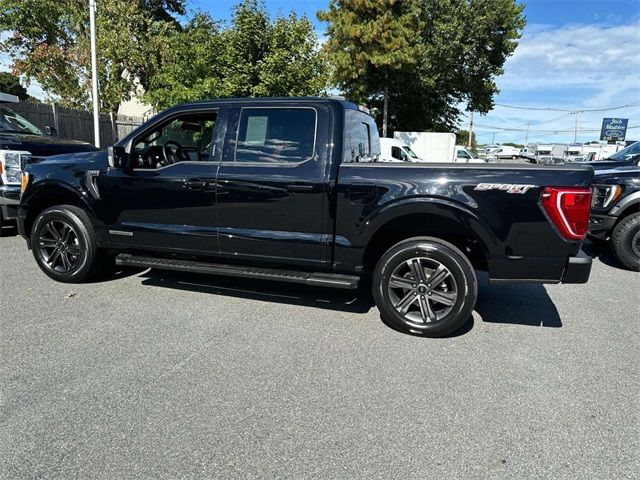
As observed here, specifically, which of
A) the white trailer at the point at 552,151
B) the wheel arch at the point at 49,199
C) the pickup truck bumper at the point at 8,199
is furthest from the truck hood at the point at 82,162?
the white trailer at the point at 552,151

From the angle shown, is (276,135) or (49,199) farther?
(49,199)

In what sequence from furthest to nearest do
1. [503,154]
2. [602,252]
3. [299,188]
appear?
1. [503,154]
2. [602,252]
3. [299,188]

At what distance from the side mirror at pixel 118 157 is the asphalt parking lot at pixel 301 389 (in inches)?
52.4

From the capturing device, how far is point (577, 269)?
3.50m

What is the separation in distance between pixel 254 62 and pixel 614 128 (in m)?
63.5

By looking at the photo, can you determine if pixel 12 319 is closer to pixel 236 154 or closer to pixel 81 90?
pixel 236 154

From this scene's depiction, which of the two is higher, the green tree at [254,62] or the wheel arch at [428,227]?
the green tree at [254,62]

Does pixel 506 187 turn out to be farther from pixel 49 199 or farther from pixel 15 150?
pixel 15 150

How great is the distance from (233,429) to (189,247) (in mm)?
2301

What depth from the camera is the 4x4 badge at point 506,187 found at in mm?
3477

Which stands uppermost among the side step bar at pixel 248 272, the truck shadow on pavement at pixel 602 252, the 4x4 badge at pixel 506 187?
the 4x4 badge at pixel 506 187

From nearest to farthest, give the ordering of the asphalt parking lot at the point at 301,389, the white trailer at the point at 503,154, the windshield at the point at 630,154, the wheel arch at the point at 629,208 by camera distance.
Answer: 1. the asphalt parking lot at the point at 301,389
2. the wheel arch at the point at 629,208
3. the windshield at the point at 630,154
4. the white trailer at the point at 503,154

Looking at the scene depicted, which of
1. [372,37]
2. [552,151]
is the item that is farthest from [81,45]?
[552,151]

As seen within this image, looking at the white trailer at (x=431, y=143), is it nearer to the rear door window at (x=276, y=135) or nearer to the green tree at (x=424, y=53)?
the green tree at (x=424, y=53)
